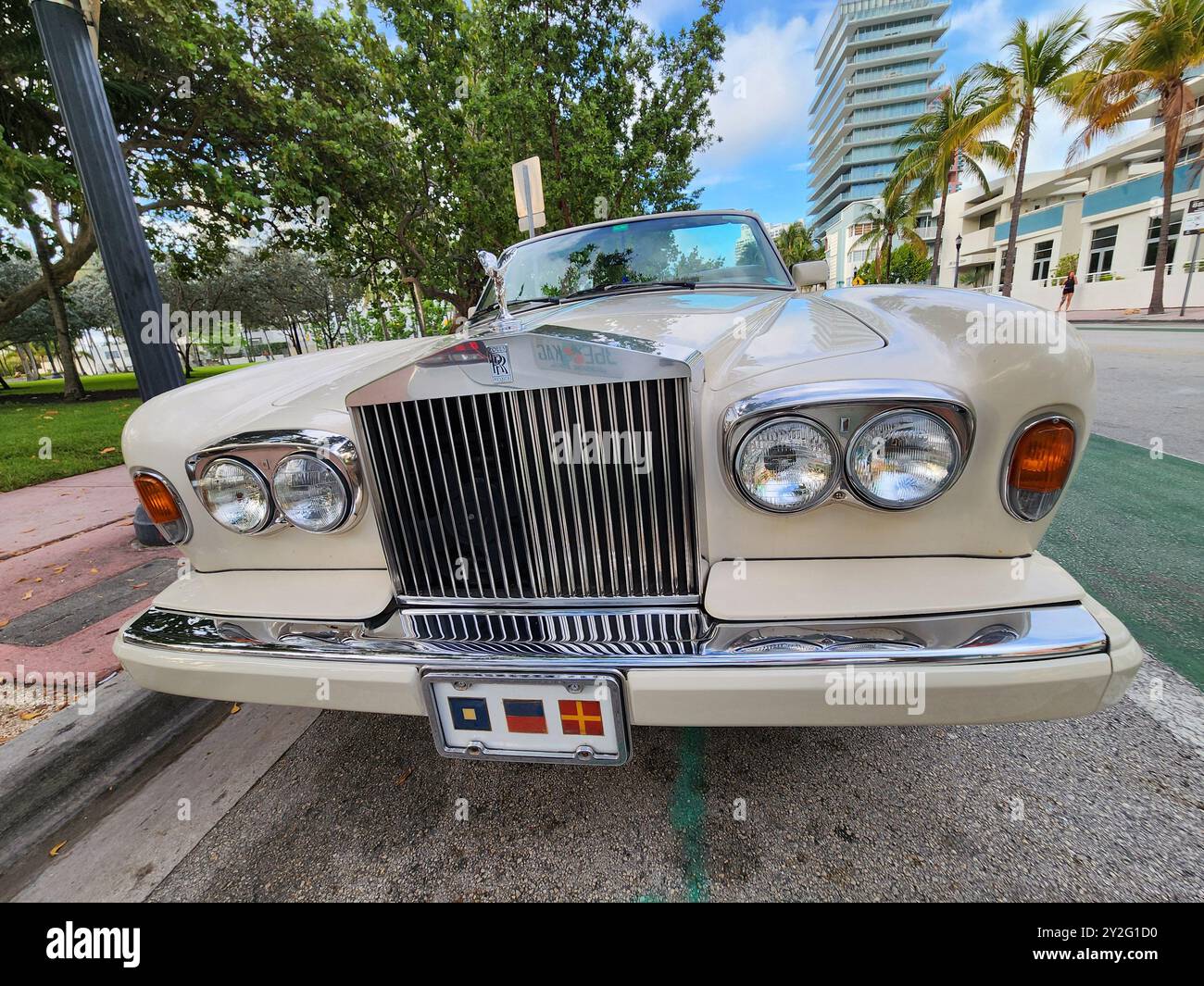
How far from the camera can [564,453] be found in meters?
1.35

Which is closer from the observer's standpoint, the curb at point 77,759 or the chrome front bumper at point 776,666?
the chrome front bumper at point 776,666

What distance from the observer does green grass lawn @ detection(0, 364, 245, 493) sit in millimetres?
5844

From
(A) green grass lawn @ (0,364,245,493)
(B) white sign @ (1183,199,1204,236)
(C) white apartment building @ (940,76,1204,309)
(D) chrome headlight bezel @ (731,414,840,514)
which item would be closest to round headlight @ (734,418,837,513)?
(D) chrome headlight bezel @ (731,414,840,514)

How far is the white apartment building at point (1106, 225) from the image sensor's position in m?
21.9

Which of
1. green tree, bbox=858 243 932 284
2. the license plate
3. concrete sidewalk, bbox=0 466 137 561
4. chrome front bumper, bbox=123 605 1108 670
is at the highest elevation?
green tree, bbox=858 243 932 284

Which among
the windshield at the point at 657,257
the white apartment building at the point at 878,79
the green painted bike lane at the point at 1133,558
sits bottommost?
the green painted bike lane at the point at 1133,558

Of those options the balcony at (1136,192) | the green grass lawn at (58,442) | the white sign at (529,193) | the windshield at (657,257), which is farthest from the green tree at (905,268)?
the green grass lawn at (58,442)

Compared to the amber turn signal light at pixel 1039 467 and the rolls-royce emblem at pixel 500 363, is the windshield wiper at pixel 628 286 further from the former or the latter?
the amber turn signal light at pixel 1039 467

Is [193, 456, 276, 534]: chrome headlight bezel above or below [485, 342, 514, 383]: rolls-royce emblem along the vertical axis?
below

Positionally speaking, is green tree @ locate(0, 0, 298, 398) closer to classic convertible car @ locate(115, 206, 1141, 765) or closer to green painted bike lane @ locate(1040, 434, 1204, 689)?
classic convertible car @ locate(115, 206, 1141, 765)

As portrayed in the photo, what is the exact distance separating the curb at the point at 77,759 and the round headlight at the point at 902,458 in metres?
2.56

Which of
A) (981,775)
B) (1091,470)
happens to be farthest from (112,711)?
(1091,470)

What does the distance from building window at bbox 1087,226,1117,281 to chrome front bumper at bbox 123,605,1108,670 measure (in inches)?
1302
